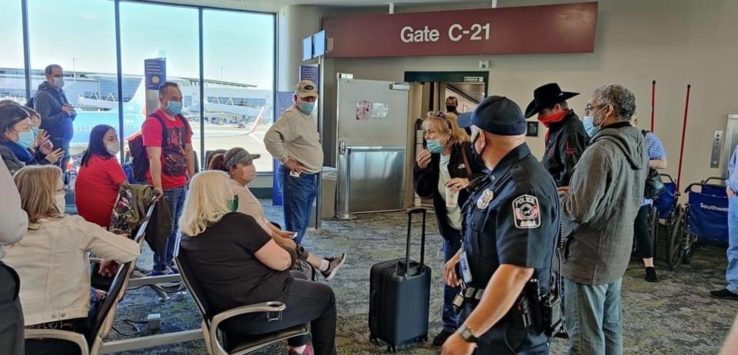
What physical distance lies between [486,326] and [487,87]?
216 inches

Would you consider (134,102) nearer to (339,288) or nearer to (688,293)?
(339,288)

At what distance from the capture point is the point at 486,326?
1391 millimetres

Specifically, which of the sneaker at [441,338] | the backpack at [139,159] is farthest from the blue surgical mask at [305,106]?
the sneaker at [441,338]

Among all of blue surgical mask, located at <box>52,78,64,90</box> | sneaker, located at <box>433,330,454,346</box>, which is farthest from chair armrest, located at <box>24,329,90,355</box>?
blue surgical mask, located at <box>52,78,64,90</box>

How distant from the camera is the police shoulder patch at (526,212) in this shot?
142cm

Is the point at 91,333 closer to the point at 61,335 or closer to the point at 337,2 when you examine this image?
the point at 61,335

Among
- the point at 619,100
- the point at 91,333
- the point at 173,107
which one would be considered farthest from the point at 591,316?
the point at 173,107

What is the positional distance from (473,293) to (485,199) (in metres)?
0.29

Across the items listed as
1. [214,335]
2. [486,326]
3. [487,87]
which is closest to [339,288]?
[214,335]

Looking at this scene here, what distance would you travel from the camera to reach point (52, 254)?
1.95 metres

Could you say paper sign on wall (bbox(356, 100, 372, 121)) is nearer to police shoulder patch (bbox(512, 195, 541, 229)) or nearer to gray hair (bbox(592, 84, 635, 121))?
gray hair (bbox(592, 84, 635, 121))

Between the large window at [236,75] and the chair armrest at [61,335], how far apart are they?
597 cm

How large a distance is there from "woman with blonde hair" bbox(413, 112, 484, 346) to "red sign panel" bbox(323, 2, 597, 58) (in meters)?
3.63

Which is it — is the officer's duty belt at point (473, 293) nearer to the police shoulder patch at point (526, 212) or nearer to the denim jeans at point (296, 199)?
the police shoulder patch at point (526, 212)
